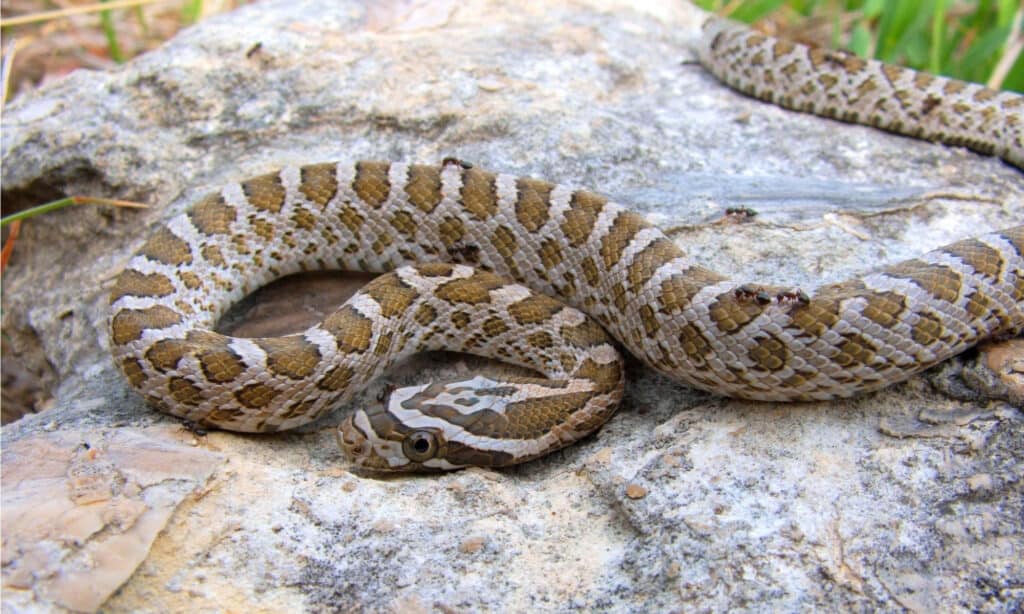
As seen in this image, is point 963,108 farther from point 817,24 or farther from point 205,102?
point 205,102

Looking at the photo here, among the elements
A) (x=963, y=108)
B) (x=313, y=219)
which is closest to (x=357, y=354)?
(x=313, y=219)

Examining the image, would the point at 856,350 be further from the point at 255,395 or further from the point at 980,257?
the point at 255,395

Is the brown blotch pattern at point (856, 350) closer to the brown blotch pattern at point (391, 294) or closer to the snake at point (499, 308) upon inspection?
the snake at point (499, 308)

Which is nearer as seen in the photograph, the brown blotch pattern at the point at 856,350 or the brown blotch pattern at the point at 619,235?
the brown blotch pattern at the point at 856,350

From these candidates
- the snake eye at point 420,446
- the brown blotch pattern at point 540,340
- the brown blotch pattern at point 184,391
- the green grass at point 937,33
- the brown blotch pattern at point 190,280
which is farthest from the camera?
the green grass at point 937,33

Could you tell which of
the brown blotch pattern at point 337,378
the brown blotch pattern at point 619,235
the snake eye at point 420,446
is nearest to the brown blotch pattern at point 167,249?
the brown blotch pattern at point 337,378

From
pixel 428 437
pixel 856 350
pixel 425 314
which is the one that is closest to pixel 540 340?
pixel 425 314
